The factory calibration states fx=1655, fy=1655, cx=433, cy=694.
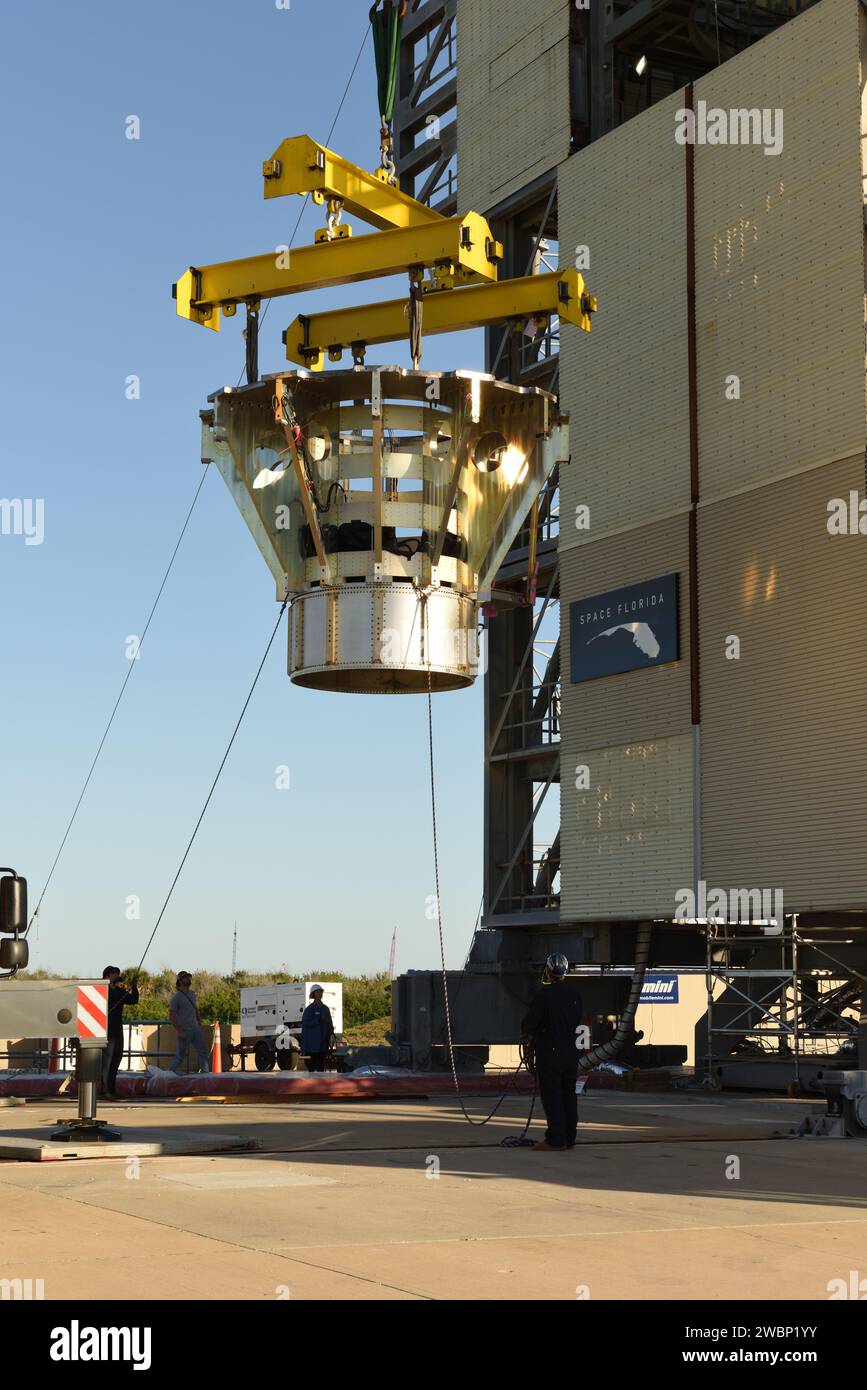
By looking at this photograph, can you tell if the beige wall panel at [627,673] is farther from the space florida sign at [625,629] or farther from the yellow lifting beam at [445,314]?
the yellow lifting beam at [445,314]

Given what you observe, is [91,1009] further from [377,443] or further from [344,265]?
[344,265]

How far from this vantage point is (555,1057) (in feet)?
54.7

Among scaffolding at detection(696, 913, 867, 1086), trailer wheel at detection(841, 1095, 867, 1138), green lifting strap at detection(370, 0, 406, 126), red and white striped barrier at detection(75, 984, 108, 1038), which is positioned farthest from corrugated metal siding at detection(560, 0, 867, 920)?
red and white striped barrier at detection(75, 984, 108, 1038)

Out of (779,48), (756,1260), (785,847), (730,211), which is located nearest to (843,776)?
(785,847)

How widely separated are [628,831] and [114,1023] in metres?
15.2

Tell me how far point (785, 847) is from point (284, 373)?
698 inches

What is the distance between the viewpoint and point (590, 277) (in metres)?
40.1

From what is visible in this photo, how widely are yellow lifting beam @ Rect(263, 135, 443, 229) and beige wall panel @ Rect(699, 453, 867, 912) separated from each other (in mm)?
13757

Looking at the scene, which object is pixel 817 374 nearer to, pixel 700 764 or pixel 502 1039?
Answer: pixel 700 764

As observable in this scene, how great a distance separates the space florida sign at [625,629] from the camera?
3684 centimetres

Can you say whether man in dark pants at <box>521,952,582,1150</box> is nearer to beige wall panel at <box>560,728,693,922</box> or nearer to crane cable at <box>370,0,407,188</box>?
crane cable at <box>370,0,407,188</box>

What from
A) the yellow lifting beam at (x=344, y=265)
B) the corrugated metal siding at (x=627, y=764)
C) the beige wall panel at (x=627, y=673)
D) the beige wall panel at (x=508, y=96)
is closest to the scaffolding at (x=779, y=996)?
the corrugated metal siding at (x=627, y=764)

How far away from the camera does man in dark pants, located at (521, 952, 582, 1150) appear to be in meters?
16.7

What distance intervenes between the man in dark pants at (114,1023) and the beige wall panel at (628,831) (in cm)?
1406
